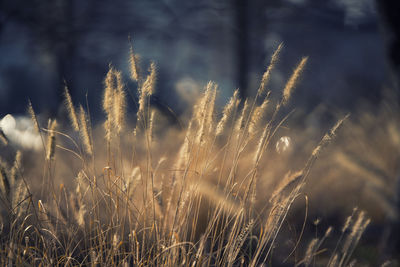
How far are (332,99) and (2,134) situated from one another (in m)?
4.95

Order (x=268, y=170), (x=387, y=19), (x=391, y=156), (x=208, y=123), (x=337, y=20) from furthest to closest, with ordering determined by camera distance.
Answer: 1. (x=337, y=20)
2. (x=391, y=156)
3. (x=268, y=170)
4. (x=387, y=19)
5. (x=208, y=123)

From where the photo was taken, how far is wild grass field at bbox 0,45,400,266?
4.02ft

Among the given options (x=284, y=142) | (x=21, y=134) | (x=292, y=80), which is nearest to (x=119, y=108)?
(x=292, y=80)

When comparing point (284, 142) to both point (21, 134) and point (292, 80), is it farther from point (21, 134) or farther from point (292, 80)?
point (21, 134)

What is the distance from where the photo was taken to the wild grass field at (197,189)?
122 cm

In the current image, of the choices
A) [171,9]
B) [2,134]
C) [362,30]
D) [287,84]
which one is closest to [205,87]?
[287,84]

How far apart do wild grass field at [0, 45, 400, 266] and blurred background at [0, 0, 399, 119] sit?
2305mm

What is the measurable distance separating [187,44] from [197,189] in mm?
5704


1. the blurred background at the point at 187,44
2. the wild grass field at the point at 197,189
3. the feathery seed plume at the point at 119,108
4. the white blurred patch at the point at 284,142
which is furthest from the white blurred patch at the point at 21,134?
the blurred background at the point at 187,44

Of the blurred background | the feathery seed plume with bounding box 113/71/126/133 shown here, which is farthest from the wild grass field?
the blurred background

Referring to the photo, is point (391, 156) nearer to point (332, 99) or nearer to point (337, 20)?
point (332, 99)

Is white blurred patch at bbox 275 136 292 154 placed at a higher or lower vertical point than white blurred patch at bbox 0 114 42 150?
higher

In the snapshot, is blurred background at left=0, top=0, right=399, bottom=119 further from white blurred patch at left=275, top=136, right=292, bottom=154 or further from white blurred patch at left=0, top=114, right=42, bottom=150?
white blurred patch at left=275, top=136, right=292, bottom=154

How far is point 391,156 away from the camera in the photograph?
2.87 metres
